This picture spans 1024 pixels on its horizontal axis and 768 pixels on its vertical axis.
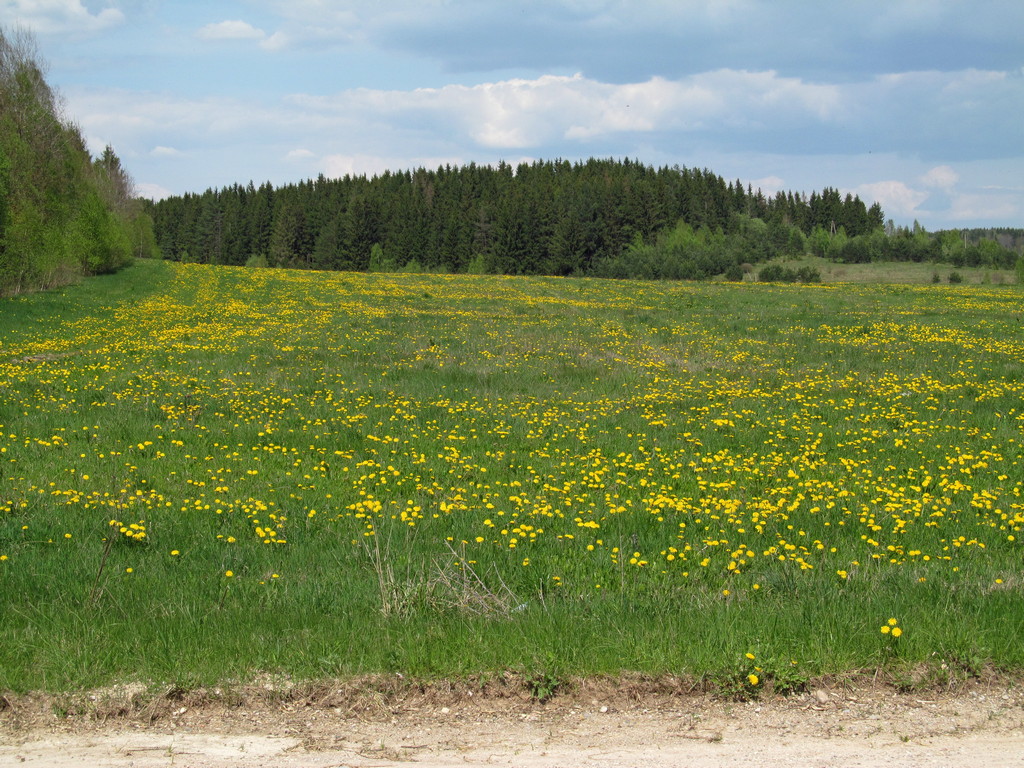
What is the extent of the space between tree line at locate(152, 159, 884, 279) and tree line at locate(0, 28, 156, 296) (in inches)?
1974

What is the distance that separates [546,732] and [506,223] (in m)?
104

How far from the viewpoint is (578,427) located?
13.4 m

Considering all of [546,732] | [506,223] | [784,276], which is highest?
[506,223]

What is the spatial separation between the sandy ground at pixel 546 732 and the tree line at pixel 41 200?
109 ft

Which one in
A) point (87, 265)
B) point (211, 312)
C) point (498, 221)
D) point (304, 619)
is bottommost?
point (304, 619)

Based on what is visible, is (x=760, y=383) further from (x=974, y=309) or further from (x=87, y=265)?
(x=87, y=265)

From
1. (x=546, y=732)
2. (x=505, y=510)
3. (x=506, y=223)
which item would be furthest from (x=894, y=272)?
(x=546, y=732)

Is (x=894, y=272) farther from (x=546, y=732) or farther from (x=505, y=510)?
(x=546, y=732)

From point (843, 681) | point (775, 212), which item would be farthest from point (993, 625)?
point (775, 212)

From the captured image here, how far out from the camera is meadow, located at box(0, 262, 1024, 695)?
5.16 metres

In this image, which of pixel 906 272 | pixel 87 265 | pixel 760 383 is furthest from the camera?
pixel 906 272

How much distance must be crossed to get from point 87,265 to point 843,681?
1965 inches

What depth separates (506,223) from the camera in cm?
10544

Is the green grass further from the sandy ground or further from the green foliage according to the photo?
the sandy ground
